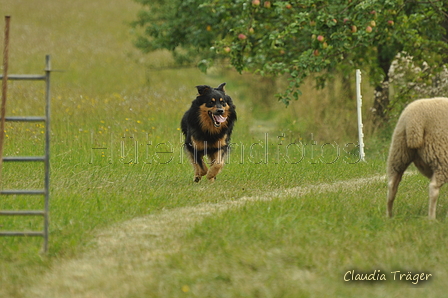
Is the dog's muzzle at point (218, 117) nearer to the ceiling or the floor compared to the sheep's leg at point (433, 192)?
nearer to the ceiling

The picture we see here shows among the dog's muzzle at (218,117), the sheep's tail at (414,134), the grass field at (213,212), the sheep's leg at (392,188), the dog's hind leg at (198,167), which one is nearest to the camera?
the grass field at (213,212)

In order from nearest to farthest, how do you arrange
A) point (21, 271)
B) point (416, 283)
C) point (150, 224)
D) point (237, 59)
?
point (416, 283) < point (21, 271) < point (150, 224) < point (237, 59)

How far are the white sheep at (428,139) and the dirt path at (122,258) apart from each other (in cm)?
204

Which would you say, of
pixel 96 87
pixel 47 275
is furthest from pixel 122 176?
pixel 96 87

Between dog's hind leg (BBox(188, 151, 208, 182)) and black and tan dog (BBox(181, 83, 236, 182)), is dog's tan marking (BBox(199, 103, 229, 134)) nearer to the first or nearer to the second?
black and tan dog (BBox(181, 83, 236, 182))

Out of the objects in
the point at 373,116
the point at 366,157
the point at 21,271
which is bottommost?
the point at 21,271

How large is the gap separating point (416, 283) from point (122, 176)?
18.5ft

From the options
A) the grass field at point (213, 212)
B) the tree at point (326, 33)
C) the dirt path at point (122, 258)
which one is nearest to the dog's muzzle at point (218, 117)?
the grass field at point (213, 212)

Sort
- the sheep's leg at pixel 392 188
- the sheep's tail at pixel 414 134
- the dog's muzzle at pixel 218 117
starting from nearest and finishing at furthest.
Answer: the sheep's tail at pixel 414 134
the sheep's leg at pixel 392 188
the dog's muzzle at pixel 218 117

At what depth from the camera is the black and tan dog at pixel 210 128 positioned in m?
9.55

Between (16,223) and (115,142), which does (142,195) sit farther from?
(115,142)

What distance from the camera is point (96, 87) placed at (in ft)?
69.9

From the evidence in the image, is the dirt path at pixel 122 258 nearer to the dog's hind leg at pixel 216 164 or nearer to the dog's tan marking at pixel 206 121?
the dog's hind leg at pixel 216 164

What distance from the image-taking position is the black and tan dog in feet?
31.3
